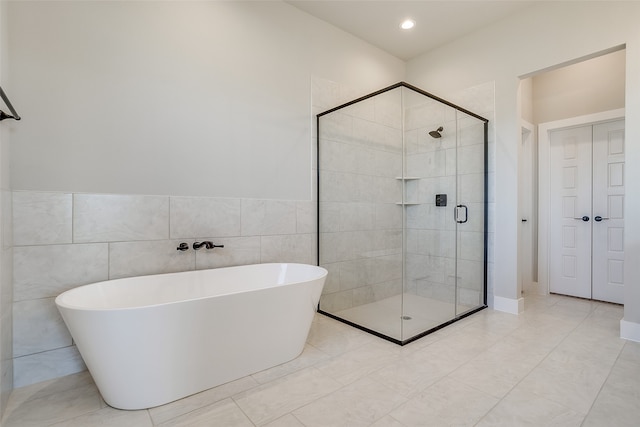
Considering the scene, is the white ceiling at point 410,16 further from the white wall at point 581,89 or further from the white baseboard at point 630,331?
the white baseboard at point 630,331

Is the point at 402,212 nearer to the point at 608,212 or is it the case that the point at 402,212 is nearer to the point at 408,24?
the point at 408,24

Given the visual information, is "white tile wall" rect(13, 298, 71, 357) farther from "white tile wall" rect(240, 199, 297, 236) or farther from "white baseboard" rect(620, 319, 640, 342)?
"white baseboard" rect(620, 319, 640, 342)

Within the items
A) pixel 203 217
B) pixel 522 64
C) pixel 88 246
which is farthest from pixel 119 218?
Answer: pixel 522 64

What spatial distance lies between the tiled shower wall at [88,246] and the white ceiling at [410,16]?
2033mm

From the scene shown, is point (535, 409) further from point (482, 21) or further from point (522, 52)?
point (482, 21)

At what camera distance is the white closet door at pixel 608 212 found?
10.7 feet

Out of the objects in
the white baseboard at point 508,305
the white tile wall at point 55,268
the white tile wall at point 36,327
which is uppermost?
the white tile wall at point 55,268

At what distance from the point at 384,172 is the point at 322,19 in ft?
5.61

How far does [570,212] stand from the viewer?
3592mm

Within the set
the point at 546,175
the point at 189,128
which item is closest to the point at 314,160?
the point at 189,128

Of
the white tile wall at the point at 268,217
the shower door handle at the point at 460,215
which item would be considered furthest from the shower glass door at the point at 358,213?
the shower door handle at the point at 460,215

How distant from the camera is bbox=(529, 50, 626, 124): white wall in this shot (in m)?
3.24

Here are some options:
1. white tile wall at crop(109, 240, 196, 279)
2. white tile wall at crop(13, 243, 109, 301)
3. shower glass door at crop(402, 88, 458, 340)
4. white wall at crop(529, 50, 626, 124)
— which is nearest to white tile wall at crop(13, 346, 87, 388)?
white tile wall at crop(13, 243, 109, 301)

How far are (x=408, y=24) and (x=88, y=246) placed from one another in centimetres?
342
